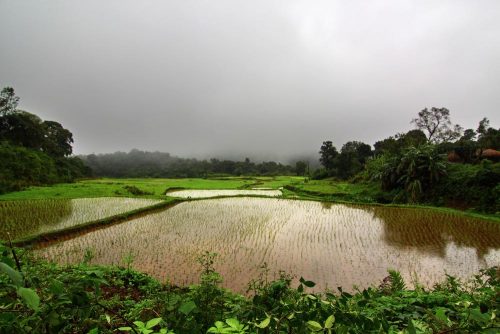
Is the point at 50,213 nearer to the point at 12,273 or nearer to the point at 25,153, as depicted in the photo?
the point at 12,273

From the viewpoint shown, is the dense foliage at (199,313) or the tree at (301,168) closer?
the dense foliage at (199,313)

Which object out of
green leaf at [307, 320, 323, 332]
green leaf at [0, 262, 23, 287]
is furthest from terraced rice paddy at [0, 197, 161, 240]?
green leaf at [307, 320, 323, 332]

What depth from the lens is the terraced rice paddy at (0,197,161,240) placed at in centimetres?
1066

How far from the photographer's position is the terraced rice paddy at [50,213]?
10656mm

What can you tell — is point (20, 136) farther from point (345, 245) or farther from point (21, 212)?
point (345, 245)

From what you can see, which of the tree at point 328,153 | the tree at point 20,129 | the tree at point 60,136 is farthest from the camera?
the tree at point 60,136

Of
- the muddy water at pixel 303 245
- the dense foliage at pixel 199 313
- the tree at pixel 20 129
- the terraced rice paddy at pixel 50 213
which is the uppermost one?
the tree at pixel 20 129

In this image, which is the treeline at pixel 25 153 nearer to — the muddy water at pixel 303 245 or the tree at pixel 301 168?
the muddy water at pixel 303 245

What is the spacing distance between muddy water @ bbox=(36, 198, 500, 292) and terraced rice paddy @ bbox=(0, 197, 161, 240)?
72.7 inches

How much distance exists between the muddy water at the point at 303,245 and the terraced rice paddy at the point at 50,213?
1847mm

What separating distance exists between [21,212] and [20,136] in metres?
28.2

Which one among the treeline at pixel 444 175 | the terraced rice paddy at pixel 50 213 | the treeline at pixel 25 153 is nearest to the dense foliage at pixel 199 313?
the terraced rice paddy at pixel 50 213

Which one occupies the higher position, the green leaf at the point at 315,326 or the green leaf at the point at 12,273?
the green leaf at the point at 12,273

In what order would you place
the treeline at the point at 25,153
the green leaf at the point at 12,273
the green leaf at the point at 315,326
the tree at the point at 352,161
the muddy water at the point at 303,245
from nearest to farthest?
the green leaf at the point at 12,273, the green leaf at the point at 315,326, the muddy water at the point at 303,245, the treeline at the point at 25,153, the tree at the point at 352,161
